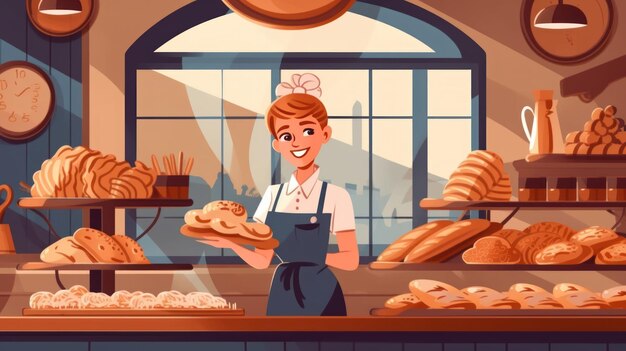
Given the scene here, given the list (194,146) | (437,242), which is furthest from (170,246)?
(437,242)

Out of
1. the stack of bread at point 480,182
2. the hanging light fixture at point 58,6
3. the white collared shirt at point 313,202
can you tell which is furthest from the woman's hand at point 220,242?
the hanging light fixture at point 58,6

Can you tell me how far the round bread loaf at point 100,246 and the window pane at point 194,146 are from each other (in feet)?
7.29

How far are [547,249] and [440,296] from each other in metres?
0.71

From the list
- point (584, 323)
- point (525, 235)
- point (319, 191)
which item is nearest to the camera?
point (584, 323)

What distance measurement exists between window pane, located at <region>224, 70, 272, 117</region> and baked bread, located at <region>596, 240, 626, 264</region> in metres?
2.95

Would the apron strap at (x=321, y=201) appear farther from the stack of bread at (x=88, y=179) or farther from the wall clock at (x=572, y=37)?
the wall clock at (x=572, y=37)

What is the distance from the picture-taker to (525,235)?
16.2 ft

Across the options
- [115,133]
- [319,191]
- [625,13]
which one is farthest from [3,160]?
[625,13]

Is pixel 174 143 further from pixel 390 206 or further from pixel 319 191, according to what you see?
pixel 319 191

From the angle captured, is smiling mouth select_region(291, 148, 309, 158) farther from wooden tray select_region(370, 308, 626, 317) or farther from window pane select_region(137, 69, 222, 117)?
window pane select_region(137, 69, 222, 117)

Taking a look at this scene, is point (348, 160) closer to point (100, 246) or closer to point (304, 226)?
point (100, 246)

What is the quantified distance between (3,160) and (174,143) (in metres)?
1.06

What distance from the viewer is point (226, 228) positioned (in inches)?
165

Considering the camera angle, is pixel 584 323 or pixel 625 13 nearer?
pixel 584 323
